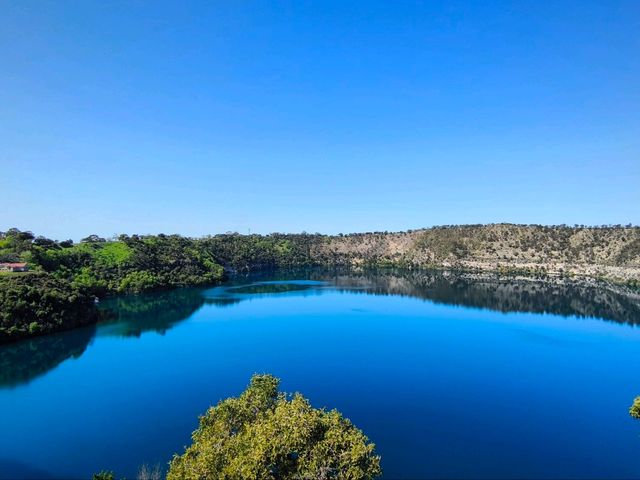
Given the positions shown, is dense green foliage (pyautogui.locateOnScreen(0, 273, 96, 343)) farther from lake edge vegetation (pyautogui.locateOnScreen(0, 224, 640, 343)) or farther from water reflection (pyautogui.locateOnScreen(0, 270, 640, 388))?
water reflection (pyautogui.locateOnScreen(0, 270, 640, 388))

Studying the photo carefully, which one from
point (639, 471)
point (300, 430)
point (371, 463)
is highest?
point (300, 430)

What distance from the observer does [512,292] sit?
465ft

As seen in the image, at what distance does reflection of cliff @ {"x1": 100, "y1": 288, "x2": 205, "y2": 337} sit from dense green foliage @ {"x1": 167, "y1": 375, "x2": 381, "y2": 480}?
67.2 metres

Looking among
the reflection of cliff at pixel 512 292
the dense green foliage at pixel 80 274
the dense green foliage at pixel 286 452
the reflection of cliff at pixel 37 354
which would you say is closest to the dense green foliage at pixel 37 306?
the dense green foliage at pixel 80 274

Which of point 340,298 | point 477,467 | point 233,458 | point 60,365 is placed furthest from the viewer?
point 340,298

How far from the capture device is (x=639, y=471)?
34406mm

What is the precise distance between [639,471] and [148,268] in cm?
13777

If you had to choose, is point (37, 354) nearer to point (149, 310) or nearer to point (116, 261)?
point (149, 310)

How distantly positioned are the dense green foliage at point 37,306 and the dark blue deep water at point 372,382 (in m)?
2.53

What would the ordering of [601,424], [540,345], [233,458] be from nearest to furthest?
1. [233,458]
2. [601,424]
3. [540,345]

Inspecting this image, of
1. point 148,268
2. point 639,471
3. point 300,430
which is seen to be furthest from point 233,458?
point 148,268

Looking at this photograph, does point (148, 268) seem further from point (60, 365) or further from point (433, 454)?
point (433, 454)

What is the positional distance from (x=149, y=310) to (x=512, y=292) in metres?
117

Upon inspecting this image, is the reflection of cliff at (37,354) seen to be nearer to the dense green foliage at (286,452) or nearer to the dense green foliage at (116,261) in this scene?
the dense green foliage at (116,261)
